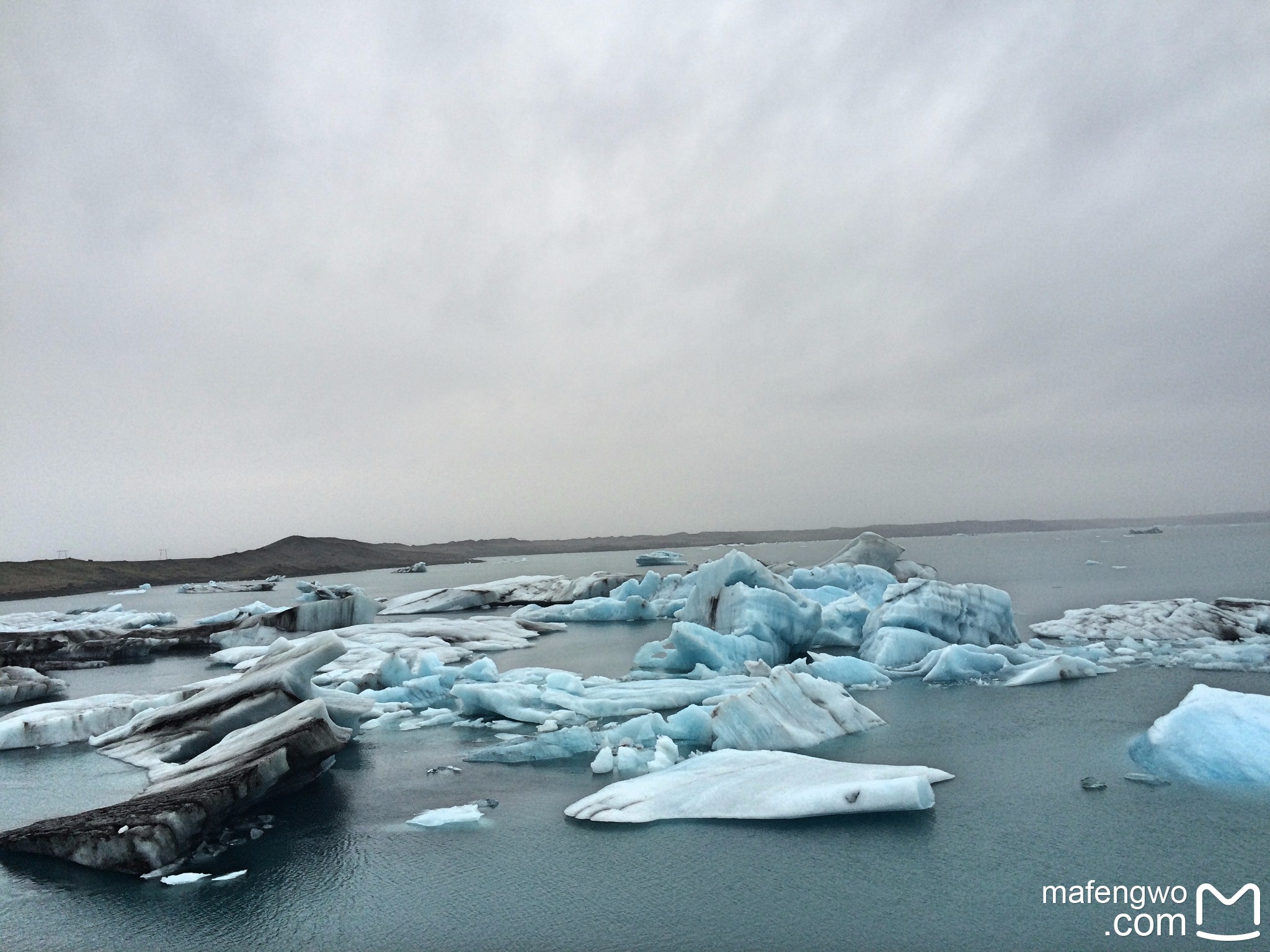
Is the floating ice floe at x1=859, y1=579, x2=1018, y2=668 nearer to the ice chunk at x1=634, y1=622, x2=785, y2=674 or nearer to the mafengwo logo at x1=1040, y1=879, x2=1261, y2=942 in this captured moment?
the ice chunk at x1=634, y1=622, x2=785, y2=674

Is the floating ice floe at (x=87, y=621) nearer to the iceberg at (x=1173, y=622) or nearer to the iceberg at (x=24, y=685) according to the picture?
the iceberg at (x=24, y=685)

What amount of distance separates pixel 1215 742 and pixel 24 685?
62.7ft

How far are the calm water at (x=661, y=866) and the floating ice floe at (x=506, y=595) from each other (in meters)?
21.3

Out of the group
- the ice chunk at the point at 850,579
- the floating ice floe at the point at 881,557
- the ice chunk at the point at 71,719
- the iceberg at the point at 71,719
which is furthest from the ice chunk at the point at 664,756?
the floating ice floe at the point at 881,557

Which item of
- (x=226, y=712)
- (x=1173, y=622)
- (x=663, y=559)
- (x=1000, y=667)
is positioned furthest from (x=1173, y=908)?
(x=663, y=559)

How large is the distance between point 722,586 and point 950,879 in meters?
12.4

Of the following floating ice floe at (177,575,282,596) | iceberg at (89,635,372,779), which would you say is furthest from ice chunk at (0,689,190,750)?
floating ice floe at (177,575,282,596)

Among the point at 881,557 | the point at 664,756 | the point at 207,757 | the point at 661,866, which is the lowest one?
the point at 661,866

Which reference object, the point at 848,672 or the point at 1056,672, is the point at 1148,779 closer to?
the point at 1056,672

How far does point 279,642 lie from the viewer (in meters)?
13.0

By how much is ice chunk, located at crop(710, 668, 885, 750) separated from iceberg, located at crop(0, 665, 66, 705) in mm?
13855

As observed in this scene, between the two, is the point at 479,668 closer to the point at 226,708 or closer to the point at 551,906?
the point at 226,708

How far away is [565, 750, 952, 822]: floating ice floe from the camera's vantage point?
6445 mm

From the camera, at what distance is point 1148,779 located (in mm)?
7215
